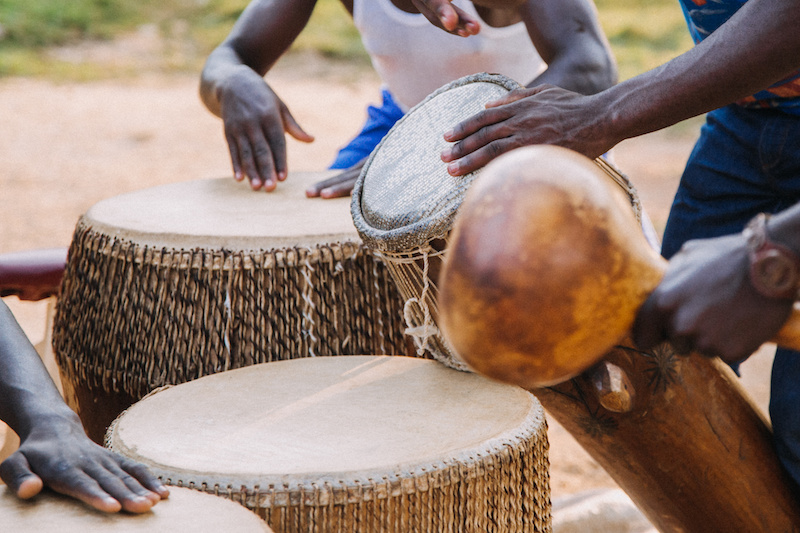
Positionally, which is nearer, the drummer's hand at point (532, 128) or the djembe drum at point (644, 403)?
the drummer's hand at point (532, 128)

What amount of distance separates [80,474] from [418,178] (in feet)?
1.93

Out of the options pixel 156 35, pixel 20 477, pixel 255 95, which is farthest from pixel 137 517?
pixel 156 35

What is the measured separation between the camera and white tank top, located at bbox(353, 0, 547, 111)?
6.15 ft

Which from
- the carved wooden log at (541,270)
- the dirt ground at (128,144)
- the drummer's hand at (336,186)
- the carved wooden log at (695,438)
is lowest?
the dirt ground at (128,144)

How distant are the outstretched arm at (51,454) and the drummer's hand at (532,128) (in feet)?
1.82

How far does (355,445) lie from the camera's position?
3.47 ft

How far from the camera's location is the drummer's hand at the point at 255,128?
1800 mm

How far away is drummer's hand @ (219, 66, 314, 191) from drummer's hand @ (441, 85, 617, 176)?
2.31 feet

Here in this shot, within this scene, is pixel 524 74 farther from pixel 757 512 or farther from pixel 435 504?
pixel 435 504

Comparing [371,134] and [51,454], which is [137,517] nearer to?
[51,454]

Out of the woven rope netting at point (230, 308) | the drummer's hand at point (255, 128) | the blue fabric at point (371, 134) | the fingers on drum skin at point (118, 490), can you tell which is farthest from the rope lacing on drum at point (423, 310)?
the blue fabric at point (371, 134)

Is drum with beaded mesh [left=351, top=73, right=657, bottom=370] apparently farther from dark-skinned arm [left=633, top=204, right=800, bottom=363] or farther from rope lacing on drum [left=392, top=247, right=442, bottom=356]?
dark-skinned arm [left=633, top=204, right=800, bottom=363]

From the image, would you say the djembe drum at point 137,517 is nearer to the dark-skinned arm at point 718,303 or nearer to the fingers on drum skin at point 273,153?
the dark-skinned arm at point 718,303

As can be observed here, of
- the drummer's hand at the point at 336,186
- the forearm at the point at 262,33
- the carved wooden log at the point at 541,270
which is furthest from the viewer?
the forearm at the point at 262,33
